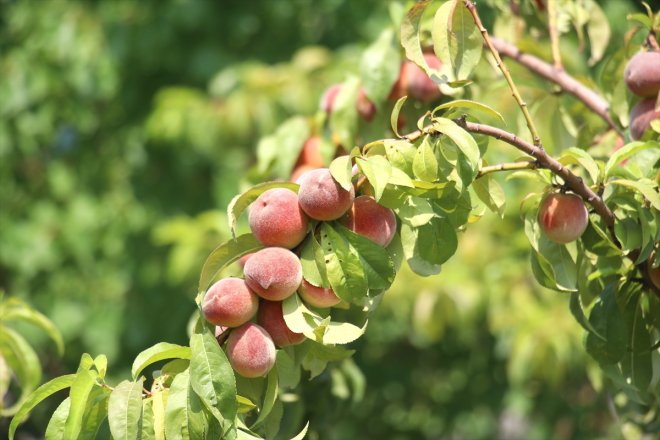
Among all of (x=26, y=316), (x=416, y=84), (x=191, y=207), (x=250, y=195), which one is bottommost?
(x=191, y=207)

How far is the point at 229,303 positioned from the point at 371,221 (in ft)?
0.49

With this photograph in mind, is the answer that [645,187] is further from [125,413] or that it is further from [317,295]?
[125,413]

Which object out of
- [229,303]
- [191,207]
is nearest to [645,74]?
[229,303]

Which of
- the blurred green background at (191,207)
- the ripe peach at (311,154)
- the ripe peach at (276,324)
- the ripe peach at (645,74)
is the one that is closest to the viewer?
the ripe peach at (276,324)

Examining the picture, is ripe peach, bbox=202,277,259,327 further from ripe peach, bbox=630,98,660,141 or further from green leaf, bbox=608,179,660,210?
ripe peach, bbox=630,98,660,141

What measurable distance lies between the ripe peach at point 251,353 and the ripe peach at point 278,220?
3.3 inches

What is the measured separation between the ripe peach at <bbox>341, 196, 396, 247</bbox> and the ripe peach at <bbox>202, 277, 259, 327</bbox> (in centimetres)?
11

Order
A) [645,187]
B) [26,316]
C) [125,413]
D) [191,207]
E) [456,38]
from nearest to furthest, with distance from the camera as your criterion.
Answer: [125,413]
[645,187]
[456,38]
[26,316]
[191,207]

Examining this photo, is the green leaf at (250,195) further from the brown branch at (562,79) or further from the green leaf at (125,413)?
the brown branch at (562,79)

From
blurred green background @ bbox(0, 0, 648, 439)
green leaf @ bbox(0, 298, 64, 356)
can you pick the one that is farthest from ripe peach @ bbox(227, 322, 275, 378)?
blurred green background @ bbox(0, 0, 648, 439)

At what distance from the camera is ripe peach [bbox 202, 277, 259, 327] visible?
2.65ft

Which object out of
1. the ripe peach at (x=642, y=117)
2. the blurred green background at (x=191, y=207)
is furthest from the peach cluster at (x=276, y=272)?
the blurred green background at (x=191, y=207)

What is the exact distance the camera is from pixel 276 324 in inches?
33.3

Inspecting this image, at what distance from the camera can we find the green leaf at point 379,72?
1.23m
